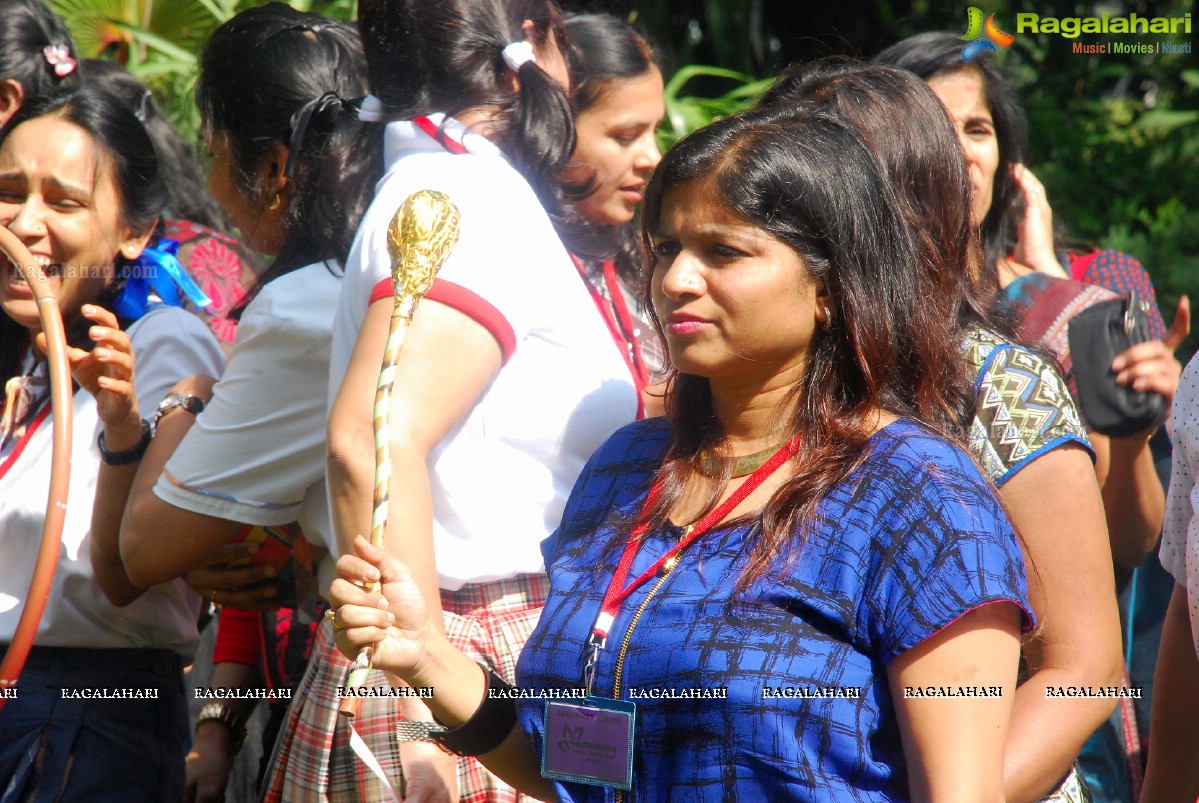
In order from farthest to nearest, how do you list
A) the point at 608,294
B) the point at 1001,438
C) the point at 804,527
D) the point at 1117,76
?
1. the point at 1117,76
2. the point at 608,294
3. the point at 1001,438
4. the point at 804,527

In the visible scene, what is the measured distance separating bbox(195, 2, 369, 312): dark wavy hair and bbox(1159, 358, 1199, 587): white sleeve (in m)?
1.40

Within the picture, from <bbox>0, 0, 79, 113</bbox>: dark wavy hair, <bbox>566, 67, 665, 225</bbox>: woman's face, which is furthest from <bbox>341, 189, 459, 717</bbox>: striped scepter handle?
<bbox>0, 0, 79, 113</bbox>: dark wavy hair

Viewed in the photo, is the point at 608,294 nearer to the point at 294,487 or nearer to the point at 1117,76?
the point at 294,487

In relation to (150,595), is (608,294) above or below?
above

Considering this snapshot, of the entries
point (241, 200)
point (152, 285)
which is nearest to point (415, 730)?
point (241, 200)

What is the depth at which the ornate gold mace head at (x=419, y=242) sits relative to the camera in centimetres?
152

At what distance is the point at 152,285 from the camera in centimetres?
275

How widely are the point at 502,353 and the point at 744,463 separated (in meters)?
0.40

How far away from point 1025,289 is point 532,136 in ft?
3.90

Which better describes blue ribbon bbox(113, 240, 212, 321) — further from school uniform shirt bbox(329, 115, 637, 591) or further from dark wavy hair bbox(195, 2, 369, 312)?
school uniform shirt bbox(329, 115, 637, 591)

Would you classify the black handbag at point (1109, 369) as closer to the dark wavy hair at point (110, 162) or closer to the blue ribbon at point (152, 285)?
the blue ribbon at point (152, 285)

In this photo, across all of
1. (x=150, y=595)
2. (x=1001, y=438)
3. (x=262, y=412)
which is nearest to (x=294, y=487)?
(x=262, y=412)

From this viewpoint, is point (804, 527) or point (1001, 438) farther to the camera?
point (1001, 438)

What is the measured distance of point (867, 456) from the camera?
1.54 metres
